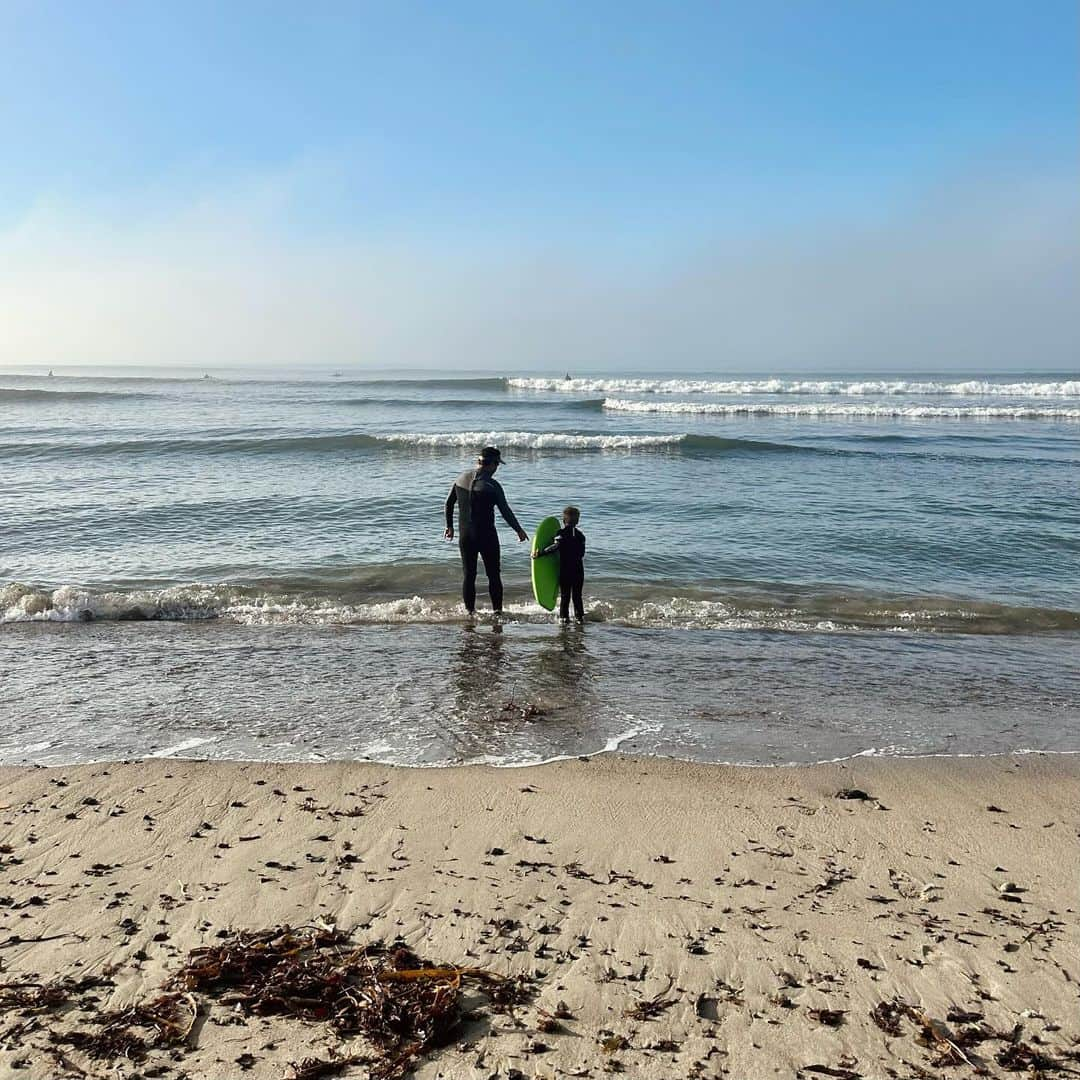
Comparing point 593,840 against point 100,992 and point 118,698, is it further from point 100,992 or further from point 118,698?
point 118,698

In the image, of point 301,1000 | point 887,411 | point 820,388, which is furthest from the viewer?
point 820,388

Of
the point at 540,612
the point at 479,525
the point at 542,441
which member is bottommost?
the point at 540,612

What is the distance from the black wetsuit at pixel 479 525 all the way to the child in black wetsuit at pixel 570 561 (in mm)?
585

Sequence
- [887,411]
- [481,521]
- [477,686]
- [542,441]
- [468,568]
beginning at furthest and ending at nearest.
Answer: [887,411], [542,441], [468,568], [481,521], [477,686]

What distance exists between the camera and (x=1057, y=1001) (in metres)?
3.19

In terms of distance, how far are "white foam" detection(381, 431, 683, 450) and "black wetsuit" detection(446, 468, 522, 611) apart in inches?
720

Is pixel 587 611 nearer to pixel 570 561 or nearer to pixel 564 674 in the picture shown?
pixel 570 561

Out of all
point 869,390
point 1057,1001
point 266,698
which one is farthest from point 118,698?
point 869,390

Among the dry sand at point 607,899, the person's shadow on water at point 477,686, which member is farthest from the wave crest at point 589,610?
the dry sand at point 607,899

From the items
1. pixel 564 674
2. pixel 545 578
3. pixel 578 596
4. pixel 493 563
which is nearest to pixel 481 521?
pixel 493 563

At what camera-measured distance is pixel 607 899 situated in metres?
3.85

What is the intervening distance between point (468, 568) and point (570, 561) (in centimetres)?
131

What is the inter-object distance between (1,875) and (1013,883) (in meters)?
5.01

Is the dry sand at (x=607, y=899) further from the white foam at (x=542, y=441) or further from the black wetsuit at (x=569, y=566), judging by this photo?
the white foam at (x=542, y=441)
